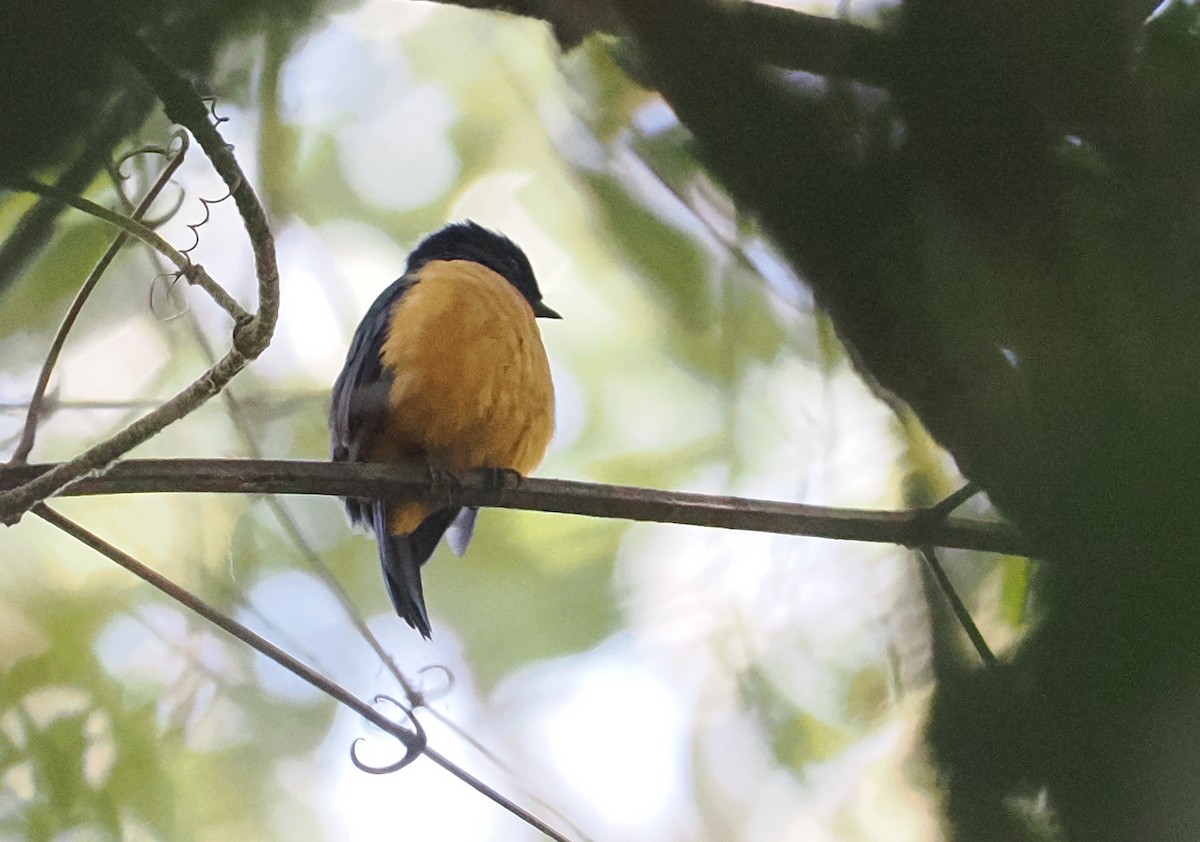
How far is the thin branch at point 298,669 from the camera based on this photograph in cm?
91

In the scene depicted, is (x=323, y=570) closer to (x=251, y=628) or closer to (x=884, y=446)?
(x=251, y=628)

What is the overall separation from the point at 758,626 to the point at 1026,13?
0.51 meters

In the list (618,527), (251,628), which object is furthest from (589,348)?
(251,628)

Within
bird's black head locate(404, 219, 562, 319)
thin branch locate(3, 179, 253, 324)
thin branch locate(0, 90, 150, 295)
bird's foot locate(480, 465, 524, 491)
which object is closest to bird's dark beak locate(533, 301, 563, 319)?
bird's black head locate(404, 219, 562, 319)

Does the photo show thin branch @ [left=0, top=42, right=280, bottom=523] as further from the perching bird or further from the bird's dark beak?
the bird's dark beak

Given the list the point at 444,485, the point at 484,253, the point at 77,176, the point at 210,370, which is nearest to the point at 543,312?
the point at 484,253

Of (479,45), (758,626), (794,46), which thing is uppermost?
(794,46)

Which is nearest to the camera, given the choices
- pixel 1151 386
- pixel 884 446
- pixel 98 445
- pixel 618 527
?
pixel 1151 386

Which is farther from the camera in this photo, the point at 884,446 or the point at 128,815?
the point at 128,815

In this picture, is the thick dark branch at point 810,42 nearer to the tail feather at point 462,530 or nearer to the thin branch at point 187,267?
the thin branch at point 187,267

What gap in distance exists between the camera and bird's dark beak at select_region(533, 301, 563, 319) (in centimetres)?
108

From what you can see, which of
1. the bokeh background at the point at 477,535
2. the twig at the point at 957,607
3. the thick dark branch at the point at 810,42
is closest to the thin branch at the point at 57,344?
the bokeh background at the point at 477,535

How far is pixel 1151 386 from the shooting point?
342 millimetres

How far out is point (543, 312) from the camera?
3.61 ft
